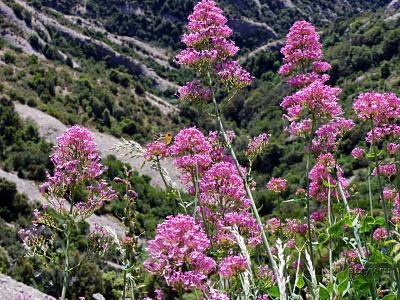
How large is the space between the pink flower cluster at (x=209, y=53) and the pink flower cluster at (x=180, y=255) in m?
2.57

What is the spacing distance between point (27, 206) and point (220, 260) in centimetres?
2914

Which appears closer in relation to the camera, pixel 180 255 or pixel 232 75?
pixel 180 255

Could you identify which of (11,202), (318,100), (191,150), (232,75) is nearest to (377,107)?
(318,100)

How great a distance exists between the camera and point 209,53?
5328mm

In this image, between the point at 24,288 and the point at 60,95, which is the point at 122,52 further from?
the point at 24,288

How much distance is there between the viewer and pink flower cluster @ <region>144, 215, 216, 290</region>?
9.27 ft

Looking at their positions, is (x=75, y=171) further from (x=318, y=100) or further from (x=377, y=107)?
(x=377, y=107)

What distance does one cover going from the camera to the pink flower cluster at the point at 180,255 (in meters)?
2.83


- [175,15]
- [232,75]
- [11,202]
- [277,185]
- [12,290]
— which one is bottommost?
[175,15]

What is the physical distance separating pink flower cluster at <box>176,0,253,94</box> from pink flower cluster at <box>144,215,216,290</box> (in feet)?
8.43

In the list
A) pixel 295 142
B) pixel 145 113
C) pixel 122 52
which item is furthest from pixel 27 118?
pixel 122 52

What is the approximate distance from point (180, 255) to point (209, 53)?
2.90 meters

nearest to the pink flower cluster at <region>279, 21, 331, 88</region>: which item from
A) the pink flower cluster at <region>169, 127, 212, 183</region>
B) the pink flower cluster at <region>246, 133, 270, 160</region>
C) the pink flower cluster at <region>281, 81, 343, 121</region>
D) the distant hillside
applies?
the pink flower cluster at <region>246, 133, 270, 160</region>

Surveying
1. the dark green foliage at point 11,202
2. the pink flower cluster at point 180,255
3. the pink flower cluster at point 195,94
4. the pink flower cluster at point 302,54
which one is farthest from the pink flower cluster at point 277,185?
the dark green foliage at point 11,202
